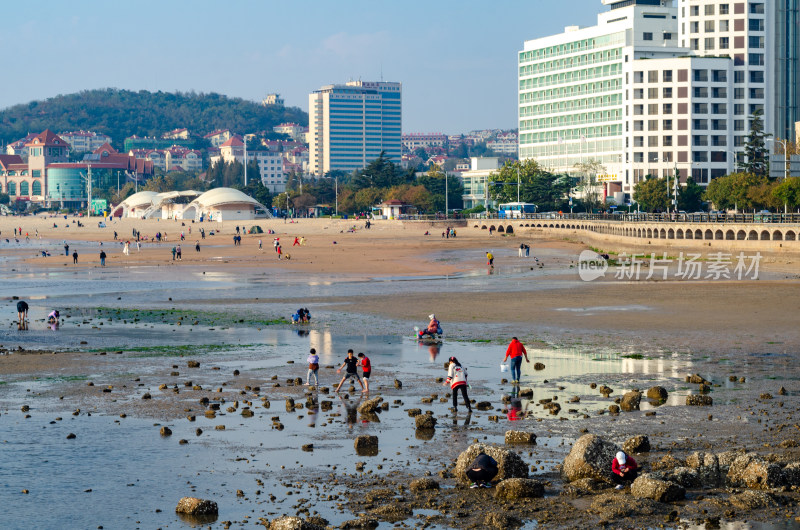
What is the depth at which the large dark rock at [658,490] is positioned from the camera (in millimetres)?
16703

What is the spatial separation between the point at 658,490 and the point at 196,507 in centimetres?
772

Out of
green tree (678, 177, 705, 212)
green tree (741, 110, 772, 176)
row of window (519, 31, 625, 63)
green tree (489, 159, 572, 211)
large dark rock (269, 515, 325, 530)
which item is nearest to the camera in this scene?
large dark rock (269, 515, 325, 530)

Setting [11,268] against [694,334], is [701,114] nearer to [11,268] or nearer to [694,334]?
[11,268]

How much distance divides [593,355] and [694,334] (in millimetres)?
6300

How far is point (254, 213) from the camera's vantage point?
641 feet

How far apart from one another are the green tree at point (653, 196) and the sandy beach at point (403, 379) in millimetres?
65839

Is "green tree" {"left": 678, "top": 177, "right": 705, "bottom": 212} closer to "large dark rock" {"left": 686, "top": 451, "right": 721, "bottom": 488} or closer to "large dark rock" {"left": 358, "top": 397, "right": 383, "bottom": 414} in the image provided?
"large dark rock" {"left": 358, "top": 397, "right": 383, "bottom": 414}

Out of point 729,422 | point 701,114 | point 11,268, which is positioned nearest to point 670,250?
point 11,268

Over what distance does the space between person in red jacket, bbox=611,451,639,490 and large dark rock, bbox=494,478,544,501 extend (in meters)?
1.45

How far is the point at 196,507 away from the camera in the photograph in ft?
54.9

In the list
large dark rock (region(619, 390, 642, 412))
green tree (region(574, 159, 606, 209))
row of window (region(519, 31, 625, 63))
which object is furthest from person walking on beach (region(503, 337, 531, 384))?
row of window (region(519, 31, 625, 63))

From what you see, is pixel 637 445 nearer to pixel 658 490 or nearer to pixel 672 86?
pixel 658 490

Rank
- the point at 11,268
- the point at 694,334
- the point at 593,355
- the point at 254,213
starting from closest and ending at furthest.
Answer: the point at 593,355 → the point at 694,334 → the point at 11,268 → the point at 254,213

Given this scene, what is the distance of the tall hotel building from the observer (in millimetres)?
155500
